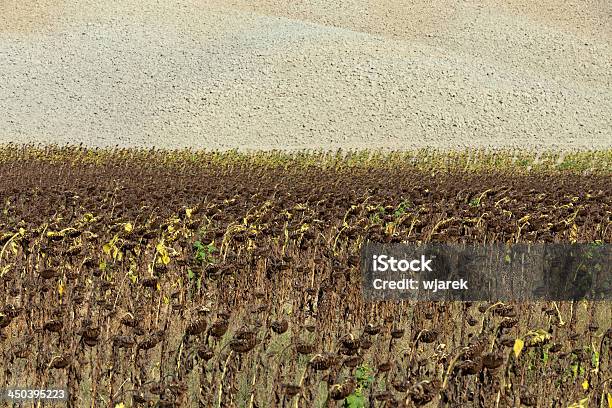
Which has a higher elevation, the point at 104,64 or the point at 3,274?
the point at 104,64

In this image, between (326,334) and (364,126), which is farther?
(364,126)

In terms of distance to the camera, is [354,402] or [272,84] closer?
[354,402]

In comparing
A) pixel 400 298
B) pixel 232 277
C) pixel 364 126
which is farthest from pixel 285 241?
pixel 364 126

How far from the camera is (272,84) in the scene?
37.3 metres

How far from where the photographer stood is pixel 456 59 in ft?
138

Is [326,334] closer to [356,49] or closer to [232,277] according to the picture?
[232,277]

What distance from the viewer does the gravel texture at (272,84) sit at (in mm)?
34406

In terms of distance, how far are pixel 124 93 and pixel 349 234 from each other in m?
32.8

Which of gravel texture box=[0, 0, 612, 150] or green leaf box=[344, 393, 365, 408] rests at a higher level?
gravel texture box=[0, 0, 612, 150]

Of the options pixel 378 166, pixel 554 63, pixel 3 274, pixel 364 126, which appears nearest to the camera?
pixel 3 274

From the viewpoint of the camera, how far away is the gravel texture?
34.4 m

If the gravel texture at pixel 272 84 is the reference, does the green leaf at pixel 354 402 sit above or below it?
below

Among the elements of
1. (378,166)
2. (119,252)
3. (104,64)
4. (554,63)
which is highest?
(554,63)

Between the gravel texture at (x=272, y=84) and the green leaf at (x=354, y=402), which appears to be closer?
the green leaf at (x=354, y=402)
